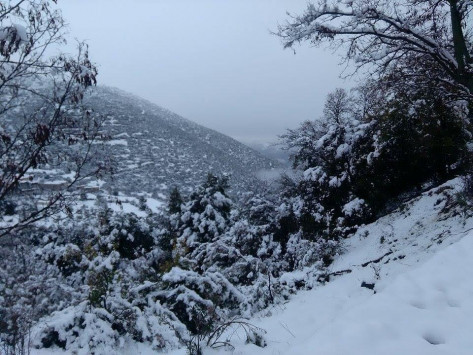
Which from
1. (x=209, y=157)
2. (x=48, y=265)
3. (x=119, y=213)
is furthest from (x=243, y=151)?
(x=48, y=265)

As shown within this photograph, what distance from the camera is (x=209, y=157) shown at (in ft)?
234

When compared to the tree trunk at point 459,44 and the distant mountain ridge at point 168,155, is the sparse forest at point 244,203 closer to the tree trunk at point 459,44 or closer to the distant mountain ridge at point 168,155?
the tree trunk at point 459,44

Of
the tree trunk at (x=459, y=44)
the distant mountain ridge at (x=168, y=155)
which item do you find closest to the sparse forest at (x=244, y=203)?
the tree trunk at (x=459, y=44)

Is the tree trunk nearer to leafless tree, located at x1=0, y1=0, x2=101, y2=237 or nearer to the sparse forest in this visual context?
the sparse forest

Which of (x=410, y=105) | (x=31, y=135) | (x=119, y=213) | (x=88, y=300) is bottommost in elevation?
(x=119, y=213)

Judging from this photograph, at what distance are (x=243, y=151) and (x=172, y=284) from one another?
7683 cm

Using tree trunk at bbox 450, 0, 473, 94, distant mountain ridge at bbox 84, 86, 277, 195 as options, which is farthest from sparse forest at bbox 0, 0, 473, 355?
distant mountain ridge at bbox 84, 86, 277, 195

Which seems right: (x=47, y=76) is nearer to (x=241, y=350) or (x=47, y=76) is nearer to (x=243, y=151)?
(x=241, y=350)

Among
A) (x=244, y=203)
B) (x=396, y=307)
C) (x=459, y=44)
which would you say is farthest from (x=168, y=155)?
(x=396, y=307)

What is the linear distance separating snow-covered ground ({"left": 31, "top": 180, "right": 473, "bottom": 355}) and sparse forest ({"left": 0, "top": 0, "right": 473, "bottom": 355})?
0.31 m

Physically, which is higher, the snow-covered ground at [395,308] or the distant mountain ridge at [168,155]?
the snow-covered ground at [395,308]

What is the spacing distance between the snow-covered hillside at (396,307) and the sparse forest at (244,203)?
0.31 meters

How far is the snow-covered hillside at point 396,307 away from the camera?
8.81 ft

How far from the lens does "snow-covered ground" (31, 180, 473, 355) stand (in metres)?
2.68
